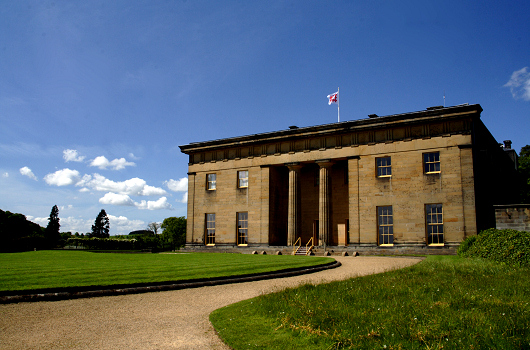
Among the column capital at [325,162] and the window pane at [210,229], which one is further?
the window pane at [210,229]

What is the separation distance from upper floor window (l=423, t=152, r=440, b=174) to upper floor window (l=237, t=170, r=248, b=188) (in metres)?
16.7

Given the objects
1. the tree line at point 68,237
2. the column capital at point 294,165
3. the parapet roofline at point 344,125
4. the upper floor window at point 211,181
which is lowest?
the tree line at point 68,237

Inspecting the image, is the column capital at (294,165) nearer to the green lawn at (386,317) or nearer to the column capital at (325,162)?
the column capital at (325,162)

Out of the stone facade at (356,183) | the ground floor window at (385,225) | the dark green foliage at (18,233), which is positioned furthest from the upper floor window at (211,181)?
the dark green foliage at (18,233)

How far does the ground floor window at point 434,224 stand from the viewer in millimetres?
29297

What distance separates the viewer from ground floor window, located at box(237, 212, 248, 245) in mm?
37781

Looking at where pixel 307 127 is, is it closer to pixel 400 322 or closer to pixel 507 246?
pixel 507 246

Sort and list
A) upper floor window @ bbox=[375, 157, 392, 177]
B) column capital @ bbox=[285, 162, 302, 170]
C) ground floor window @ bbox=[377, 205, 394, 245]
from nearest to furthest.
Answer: ground floor window @ bbox=[377, 205, 394, 245] < upper floor window @ bbox=[375, 157, 392, 177] < column capital @ bbox=[285, 162, 302, 170]

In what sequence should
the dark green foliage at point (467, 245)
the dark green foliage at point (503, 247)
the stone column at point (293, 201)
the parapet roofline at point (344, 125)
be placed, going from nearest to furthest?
1. the dark green foliage at point (503, 247)
2. the dark green foliage at point (467, 245)
3. the parapet roofline at point (344, 125)
4. the stone column at point (293, 201)

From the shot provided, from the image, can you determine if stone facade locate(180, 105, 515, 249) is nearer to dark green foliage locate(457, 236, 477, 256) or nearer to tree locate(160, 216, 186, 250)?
dark green foliage locate(457, 236, 477, 256)

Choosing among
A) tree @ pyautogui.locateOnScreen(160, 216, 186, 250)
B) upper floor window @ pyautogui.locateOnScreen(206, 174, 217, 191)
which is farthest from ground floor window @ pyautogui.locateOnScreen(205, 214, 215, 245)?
tree @ pyautogui.locateOnScreen(160, 216, 186, 250)

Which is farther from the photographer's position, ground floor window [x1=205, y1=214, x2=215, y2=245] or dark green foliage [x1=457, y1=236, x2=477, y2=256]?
ground floor window [x1=205, y1=214, x2=215, y2=245]

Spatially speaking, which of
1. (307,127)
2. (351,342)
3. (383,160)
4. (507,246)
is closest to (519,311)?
(351,342)

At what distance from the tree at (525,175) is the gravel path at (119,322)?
45142 millimetres
